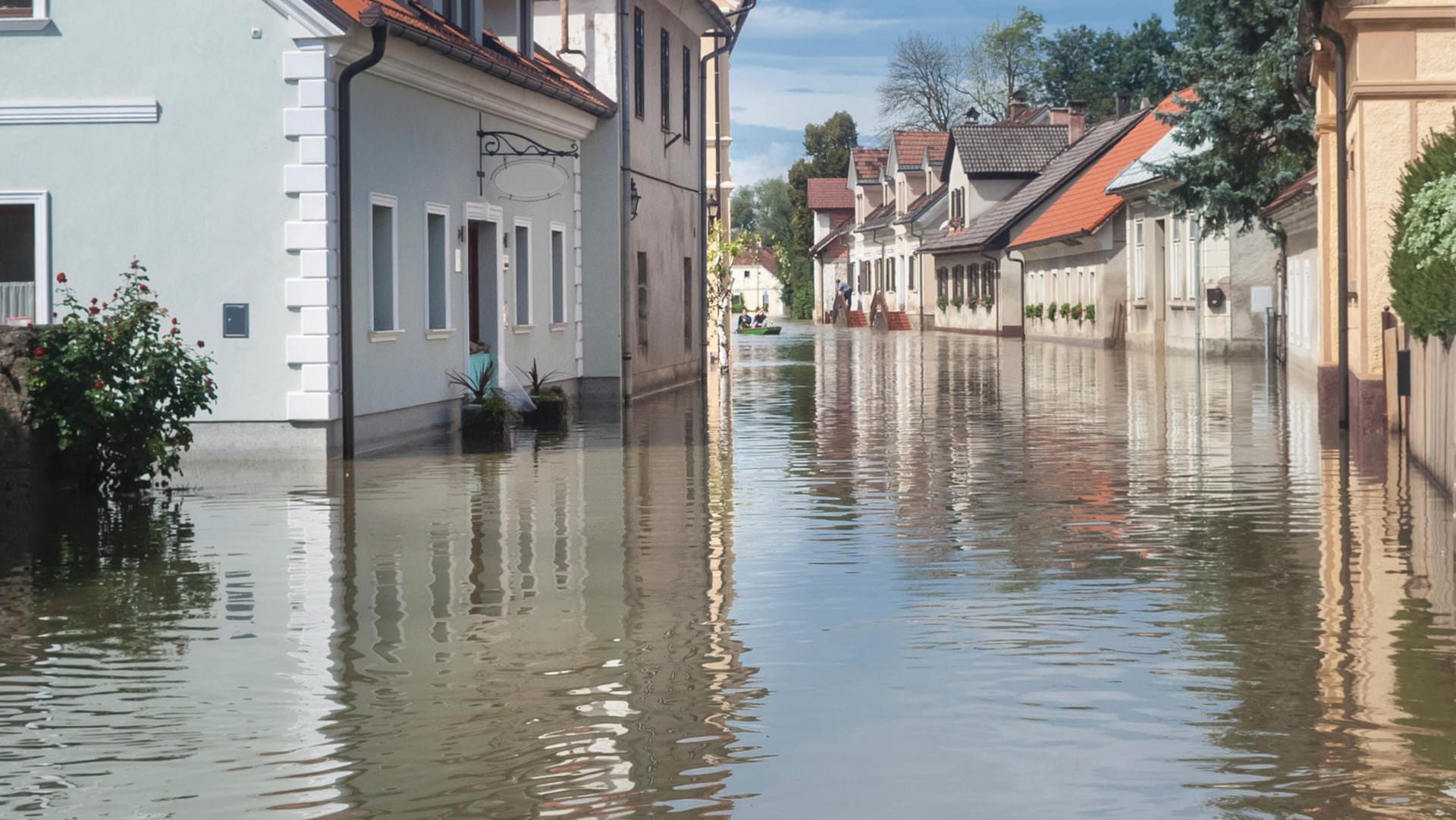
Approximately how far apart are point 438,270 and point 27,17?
5476 millimetres

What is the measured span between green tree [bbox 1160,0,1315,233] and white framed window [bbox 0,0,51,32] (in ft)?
71.8

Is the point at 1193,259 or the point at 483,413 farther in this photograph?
the point at 1193,259

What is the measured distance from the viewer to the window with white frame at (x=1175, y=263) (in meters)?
44.5

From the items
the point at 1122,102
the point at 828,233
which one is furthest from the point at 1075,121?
the point at 828,233

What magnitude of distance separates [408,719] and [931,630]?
262 centimetres

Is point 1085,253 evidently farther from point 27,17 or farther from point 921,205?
point 27,17

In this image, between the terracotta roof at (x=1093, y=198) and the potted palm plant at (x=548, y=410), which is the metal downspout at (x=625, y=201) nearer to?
Answer: the potted palm plant at (x=548, y=410)

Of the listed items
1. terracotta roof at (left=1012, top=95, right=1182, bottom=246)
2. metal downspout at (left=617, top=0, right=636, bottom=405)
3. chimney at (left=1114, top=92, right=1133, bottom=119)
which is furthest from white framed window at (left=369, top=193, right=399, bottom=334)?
chimney at (left=1114, top=92, right=1133, bottom=119)

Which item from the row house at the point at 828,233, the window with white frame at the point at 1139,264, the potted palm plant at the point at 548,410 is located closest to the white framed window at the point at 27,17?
the potted palm plant at the point at 548,410

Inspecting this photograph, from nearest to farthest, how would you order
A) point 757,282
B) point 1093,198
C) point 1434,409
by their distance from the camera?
point 1434,409, point 1093,198, point 757,282

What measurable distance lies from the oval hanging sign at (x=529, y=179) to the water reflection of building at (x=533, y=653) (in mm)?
8326

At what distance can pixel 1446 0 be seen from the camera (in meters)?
17.9

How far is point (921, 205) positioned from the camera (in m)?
82.3

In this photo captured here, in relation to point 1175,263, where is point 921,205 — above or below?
above
